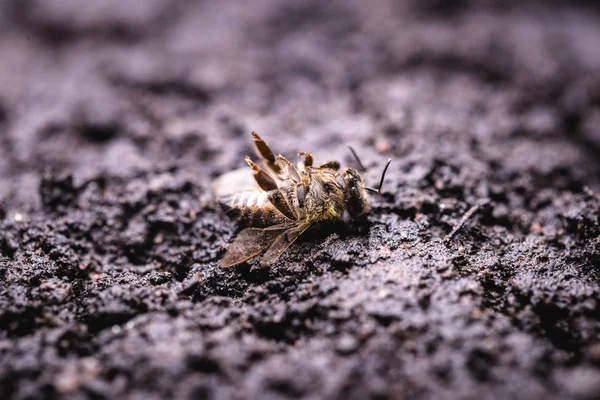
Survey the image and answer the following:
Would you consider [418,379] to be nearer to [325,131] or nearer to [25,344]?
[25,344]

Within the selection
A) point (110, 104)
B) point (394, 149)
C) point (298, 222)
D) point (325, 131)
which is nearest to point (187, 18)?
point (110, 104)

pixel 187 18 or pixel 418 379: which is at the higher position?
pixel 187 18

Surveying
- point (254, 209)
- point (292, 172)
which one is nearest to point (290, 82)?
point (292, 172)

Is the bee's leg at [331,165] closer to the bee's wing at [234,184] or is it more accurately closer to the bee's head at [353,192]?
the bee's head at [353,192]

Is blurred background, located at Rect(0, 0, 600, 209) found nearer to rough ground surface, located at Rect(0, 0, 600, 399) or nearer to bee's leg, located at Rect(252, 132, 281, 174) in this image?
rough ground surface, located at Rect(0, 0, 600, 399)

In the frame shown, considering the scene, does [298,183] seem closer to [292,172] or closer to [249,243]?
[292,172]

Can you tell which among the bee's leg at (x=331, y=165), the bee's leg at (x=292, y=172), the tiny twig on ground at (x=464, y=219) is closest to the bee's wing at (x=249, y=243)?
the bee's leg at (x=292, y=172)
